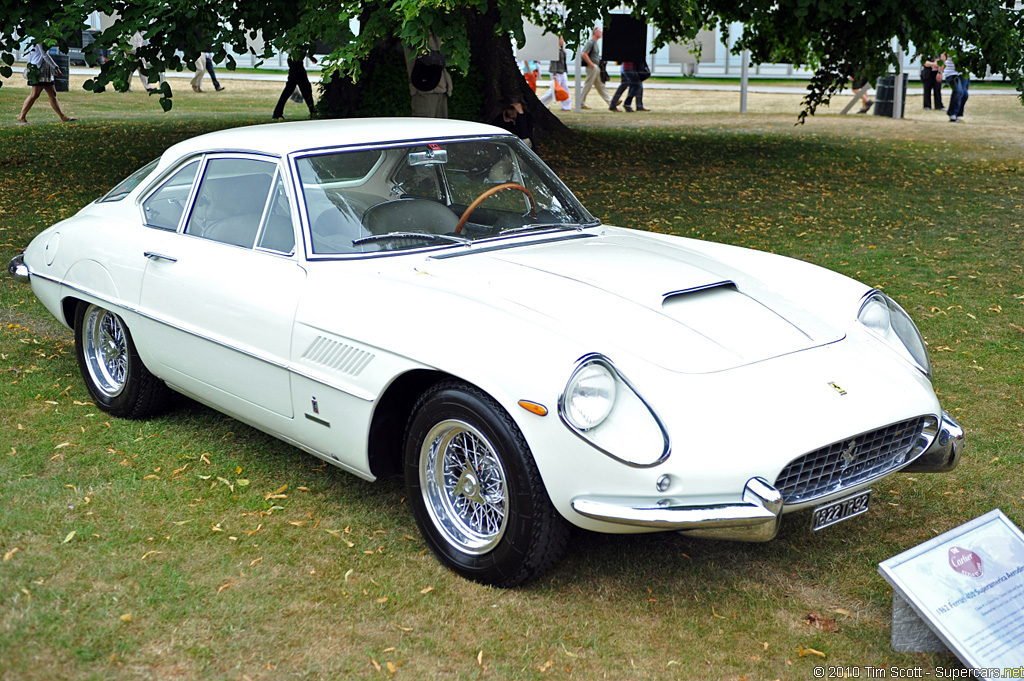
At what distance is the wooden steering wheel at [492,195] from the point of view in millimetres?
4660

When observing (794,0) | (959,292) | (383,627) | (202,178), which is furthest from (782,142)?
(383,627)

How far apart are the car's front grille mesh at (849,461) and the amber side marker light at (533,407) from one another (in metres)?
0.79

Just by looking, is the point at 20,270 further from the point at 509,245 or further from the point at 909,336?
the point at 909,336

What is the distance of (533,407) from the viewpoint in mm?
3338

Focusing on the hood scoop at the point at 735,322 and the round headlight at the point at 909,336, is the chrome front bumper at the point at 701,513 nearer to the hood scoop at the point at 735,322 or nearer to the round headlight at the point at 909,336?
the hood scoop at the point at 735,322

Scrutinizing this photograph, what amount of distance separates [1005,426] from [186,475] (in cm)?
409

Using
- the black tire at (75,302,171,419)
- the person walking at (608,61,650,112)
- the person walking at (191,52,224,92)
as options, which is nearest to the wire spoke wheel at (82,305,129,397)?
the black tire at (75,302,171,419)

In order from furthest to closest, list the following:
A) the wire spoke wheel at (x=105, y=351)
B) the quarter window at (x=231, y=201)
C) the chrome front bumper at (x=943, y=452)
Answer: the wire spoke wheel at (x=105, y=351) < the quarter window at (x=231, y=201) < the chrome front bumper at (x=943, y=452)

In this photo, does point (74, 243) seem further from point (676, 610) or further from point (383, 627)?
point (676, 610)

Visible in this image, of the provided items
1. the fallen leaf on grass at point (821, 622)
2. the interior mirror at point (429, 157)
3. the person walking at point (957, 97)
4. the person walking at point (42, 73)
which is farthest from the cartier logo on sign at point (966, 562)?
the person walking at point (957, 97)

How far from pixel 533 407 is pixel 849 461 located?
44.2 inches

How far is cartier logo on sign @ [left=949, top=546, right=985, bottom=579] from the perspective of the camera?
10.7 ft

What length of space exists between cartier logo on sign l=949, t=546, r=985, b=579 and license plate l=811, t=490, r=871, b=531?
14.9 inches

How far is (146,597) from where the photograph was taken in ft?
12.0
